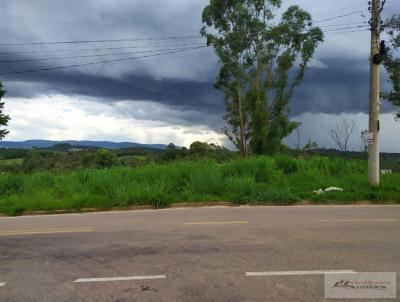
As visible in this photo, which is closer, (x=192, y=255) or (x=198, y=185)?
(x=192, y=255)

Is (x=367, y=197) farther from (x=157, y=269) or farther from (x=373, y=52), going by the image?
(x=157, y=269)

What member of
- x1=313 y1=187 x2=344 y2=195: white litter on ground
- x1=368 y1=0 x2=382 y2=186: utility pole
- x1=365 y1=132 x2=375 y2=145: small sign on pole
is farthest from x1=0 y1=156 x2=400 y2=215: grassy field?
x1=365 y1=132 x2=375 y2=145: small sign on pole

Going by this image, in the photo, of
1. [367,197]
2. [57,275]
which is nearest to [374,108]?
[367,197]

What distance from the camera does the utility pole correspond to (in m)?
15.9

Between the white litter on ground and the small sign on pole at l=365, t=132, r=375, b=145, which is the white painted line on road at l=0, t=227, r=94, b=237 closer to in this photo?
the white litter on ground

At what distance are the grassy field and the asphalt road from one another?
2.89m

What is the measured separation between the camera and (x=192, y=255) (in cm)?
716

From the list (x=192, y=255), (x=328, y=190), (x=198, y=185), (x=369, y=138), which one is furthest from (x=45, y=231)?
(x=369, y=138)

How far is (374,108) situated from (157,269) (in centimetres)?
1222

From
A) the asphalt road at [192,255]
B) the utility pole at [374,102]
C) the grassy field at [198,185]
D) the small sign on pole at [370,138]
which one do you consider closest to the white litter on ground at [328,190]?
the grassy field at [198,185]

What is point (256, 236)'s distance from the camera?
8570mm

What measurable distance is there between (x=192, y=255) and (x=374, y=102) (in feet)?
37.5

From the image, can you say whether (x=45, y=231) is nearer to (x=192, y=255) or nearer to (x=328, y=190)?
(x=192, y=255)

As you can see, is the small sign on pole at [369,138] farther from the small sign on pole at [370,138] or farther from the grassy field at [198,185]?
the grassy field at [198,185]
